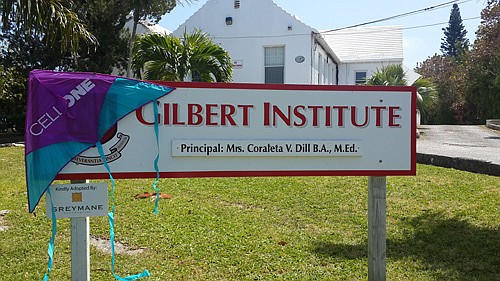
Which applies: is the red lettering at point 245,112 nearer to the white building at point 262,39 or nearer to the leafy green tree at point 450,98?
the white building at point 262,39

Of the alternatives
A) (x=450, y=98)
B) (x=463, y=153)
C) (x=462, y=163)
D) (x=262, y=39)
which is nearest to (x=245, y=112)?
(x=462, y=163)

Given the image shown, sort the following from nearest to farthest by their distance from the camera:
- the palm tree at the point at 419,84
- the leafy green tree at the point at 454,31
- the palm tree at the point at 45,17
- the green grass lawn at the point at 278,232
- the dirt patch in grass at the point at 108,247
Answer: the green grass lawn at the point at 278,232 → the dirt patch in grass at the point at 108,247 → the palm tree at the point at 45,17 → the palm tree at the point at 419,84 → the leafy green tree at the point at 454,31

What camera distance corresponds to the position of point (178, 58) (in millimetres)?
11344

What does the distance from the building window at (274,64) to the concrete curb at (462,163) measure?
11123 mm

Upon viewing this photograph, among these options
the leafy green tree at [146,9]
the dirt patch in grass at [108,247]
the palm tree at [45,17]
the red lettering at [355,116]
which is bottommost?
the dirt patch in grass at [108,247]

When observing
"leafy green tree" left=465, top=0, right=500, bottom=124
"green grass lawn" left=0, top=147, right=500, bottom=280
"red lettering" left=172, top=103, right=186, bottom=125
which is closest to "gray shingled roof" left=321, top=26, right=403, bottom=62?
"leafy green tree" left=465, top=0, right=500, bottom=124

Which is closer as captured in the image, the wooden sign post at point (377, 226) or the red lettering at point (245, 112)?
the red lettering at point (245, 112)

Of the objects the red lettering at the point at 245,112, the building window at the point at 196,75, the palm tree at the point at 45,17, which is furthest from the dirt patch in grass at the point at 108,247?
the building window at the point at 196,75

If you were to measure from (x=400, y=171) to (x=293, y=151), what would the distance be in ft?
2.38

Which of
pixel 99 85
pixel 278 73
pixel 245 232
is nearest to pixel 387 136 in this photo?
pixel 99 85

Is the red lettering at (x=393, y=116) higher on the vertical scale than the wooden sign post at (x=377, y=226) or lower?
higher

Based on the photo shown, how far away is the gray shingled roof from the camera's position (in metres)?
24.6

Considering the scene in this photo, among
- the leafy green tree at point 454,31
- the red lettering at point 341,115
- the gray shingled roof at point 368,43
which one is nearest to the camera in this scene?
the red lettering at point 341,115

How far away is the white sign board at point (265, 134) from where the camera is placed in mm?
2775
